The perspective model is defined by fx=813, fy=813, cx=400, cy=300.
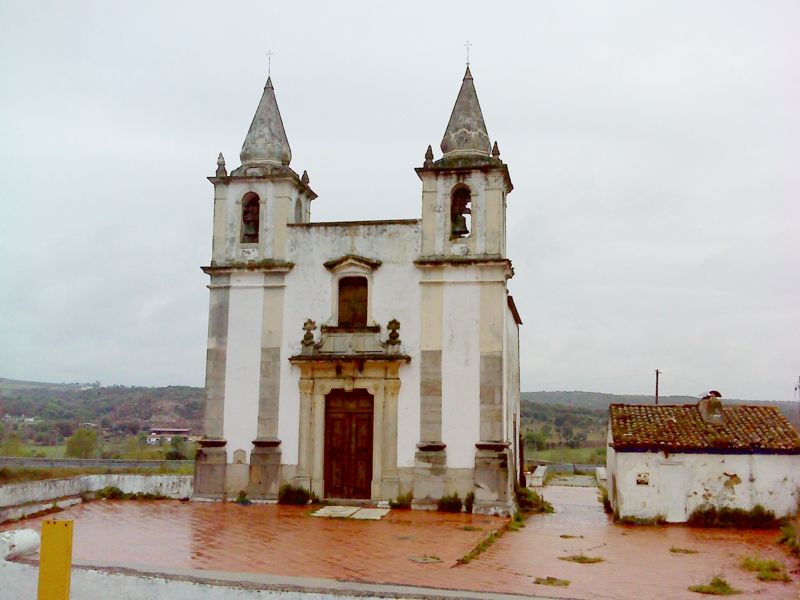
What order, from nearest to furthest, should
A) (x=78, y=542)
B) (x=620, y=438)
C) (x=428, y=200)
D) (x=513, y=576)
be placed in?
(x=513, y=576), (x=78, y=542), (x=620, y=438), (x=428, y=200)

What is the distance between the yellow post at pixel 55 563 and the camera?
692 cm

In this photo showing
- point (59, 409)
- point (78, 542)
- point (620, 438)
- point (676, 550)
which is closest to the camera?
point (78, 542)

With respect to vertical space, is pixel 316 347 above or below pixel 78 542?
above

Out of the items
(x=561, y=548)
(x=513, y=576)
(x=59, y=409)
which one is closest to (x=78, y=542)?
(x=513, y=576)

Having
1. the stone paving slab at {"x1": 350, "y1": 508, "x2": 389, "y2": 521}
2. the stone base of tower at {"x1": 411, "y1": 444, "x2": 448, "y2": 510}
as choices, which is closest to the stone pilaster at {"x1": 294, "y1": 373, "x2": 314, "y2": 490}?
the stone paving slab at {"x1": 350, "y1": 508, "x2": 389, "y2": 521}

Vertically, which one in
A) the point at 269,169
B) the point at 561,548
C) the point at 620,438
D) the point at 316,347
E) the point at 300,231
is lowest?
the point at 561,548

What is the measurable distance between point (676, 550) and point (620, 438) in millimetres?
→ 4395

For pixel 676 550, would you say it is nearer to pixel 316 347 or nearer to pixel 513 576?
pixel 513 576

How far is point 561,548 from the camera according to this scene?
45.1ft

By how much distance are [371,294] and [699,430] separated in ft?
26.4

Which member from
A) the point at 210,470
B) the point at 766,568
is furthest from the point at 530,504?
the point at 766,568

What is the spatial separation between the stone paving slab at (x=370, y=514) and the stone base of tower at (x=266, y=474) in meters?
2.37

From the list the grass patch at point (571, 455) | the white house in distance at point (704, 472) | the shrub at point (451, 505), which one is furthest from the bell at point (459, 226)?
the grass patch at point (571, 455)

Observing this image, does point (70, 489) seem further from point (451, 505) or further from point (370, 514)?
point (451, 505)
